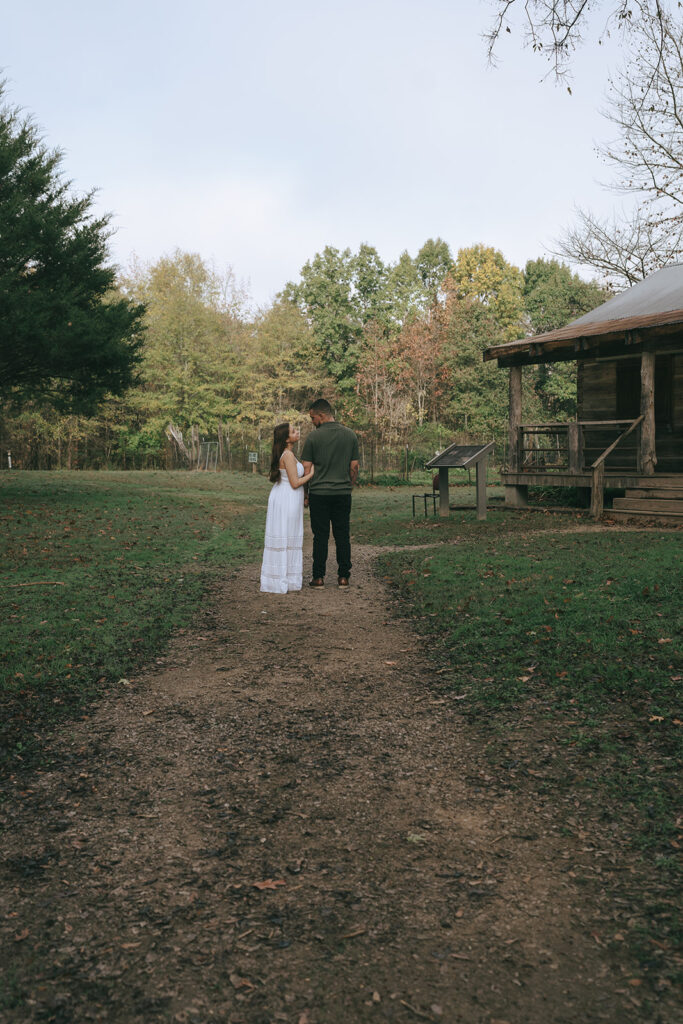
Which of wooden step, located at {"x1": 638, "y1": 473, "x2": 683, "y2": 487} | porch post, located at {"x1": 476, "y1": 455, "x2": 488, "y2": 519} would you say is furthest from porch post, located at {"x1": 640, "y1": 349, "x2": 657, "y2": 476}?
porch post, located at {"x1": 476, "y1": 455, "x2": 488, "y2": 519}

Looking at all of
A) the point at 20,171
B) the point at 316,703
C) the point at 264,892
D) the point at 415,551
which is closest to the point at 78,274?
the point at 20,171

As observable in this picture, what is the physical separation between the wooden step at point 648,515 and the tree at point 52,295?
42.8ft

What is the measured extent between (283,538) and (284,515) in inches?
10.7

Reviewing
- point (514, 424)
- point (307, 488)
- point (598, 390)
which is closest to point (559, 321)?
point (598, 390)

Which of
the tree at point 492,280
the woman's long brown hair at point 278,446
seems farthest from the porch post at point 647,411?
the tree at point 492,280

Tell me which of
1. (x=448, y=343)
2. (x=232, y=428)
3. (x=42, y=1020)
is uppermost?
(x=448, y=343)

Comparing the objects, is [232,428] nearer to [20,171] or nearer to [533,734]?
[20,171]

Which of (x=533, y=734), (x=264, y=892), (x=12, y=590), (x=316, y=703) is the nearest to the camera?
(x=264, y=892)

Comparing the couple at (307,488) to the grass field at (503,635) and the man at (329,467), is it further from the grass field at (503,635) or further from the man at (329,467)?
the grass field at (503,635)

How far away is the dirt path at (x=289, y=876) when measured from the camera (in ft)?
8.07

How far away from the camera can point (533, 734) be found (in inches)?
182

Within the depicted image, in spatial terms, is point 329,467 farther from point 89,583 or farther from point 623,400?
point 623,400

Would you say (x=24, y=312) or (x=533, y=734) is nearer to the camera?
(x=533, y=734)

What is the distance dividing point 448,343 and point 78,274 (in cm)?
2932
